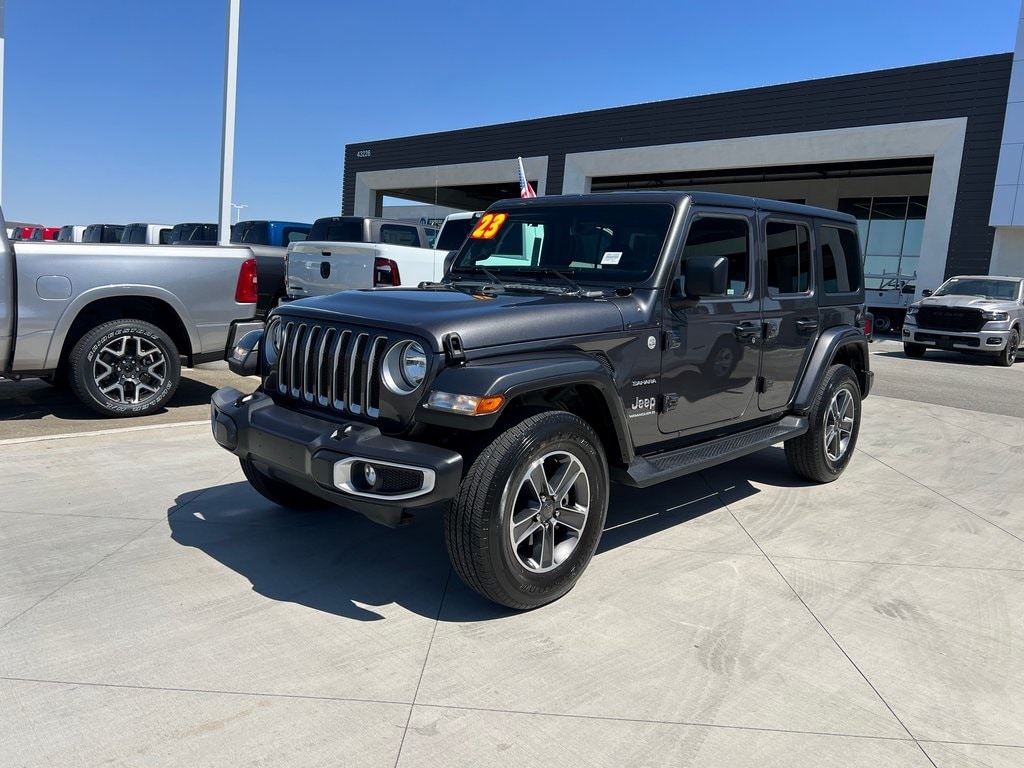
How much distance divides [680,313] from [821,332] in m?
1.87

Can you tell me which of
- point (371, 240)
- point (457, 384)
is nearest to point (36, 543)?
point (457, 384)

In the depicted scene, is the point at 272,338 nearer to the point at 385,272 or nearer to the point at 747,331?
the point at 747,331

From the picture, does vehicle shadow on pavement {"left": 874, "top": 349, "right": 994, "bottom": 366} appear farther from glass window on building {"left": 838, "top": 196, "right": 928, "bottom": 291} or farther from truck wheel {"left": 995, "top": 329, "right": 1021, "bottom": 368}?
glass window on building {"left": 838, "top": 196, "right": 928, "bottom": 291}

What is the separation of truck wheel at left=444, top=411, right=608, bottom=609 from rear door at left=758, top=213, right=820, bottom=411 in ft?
5.95

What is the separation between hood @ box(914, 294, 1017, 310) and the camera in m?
15.4

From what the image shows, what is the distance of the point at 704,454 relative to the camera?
4355mm

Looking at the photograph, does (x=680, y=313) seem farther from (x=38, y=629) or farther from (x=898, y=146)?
(x=898, y=146)

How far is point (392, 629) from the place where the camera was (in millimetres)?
3312

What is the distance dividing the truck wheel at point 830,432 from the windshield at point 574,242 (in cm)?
191

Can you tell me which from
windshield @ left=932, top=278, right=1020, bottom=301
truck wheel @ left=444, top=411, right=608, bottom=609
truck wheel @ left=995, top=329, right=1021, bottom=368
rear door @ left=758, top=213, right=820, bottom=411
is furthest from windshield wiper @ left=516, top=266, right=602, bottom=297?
windshield @ left=932, top=278, right=1020, bottom=301

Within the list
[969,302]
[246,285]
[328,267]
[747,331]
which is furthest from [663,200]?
[969,302]

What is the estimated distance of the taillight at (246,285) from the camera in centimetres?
742

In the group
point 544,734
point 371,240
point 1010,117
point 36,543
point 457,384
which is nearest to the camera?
point 544,734

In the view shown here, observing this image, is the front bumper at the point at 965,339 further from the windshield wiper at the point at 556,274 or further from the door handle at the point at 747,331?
the windshield wiper at the point at 556,274
